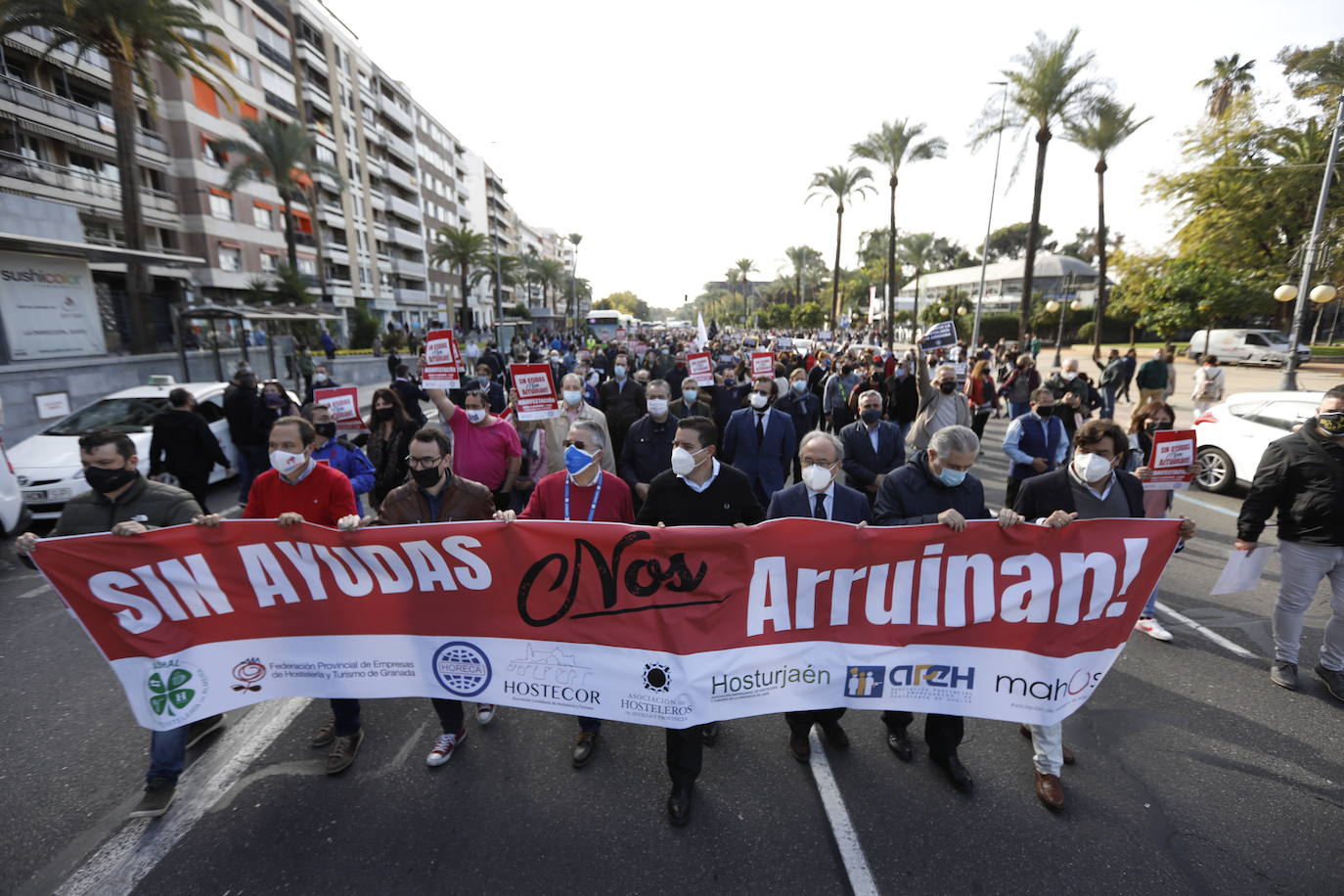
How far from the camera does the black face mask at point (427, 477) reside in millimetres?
3617

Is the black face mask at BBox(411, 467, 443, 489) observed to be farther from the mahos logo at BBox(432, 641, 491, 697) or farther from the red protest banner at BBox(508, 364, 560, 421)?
the red protest banner at BBox(508, 364, 560, 421)

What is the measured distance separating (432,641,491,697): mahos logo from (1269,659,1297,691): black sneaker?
16.6 feet

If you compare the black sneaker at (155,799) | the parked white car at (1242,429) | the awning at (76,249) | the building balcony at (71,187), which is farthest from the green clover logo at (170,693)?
the building balcony at (71,187)

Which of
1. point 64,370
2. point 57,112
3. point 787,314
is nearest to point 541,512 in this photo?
point 64,370

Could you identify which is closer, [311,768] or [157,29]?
[311,768]

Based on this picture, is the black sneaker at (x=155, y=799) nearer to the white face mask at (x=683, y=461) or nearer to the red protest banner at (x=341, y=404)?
Answer: the white face mask at (x=683, y=461)

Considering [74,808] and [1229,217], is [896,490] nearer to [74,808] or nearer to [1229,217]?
[74,808]

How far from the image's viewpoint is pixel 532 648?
319 cm

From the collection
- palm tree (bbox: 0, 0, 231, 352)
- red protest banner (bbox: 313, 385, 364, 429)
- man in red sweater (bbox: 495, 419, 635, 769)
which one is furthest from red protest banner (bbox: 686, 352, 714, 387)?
palm tree (bbox: 0, 0, 231, 352)

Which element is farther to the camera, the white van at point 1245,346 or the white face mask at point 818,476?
the white van at point 1245,346

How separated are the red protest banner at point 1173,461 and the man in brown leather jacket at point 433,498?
4.18 meters

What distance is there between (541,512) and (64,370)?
1458cm

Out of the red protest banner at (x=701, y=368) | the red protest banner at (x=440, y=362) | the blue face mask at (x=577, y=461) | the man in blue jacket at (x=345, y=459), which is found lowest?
the man in blue jacket at (x=345, y=459)

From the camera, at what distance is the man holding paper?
12.5ft
